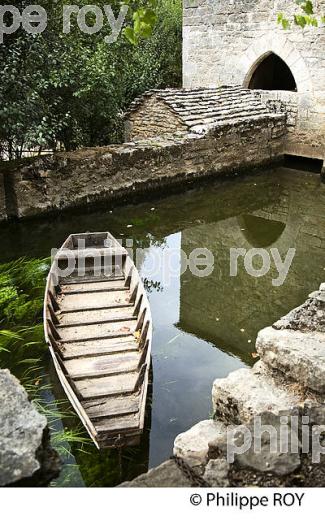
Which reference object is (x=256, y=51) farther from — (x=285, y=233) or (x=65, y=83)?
(x=285, y=233)

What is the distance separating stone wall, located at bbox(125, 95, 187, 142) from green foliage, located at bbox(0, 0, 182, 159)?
0.44m

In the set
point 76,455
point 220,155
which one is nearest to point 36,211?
point 220,155

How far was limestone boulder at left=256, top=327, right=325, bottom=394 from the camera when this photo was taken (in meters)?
3.38

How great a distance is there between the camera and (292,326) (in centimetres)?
399

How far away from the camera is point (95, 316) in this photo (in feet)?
18.3

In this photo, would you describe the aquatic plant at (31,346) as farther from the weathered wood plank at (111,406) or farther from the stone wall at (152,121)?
the stone wall at (152,121)

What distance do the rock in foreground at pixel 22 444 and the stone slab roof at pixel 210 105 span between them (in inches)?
357

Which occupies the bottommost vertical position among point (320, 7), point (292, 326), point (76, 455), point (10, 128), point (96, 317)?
point (76, 455)

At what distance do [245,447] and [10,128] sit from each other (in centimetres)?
675

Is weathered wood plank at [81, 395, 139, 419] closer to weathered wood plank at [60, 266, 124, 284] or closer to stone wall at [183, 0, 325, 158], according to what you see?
weathered wood plank at [60, 266, 124, 284]

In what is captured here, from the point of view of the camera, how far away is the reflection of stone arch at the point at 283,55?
38.5 ft

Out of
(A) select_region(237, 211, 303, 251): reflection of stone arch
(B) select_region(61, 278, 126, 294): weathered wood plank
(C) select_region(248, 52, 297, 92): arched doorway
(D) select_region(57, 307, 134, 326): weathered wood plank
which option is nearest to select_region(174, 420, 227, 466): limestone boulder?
(D) select_region(57, 307, 134, 326): weathered wood plank

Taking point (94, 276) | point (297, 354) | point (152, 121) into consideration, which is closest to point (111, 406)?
point (297, 354)
